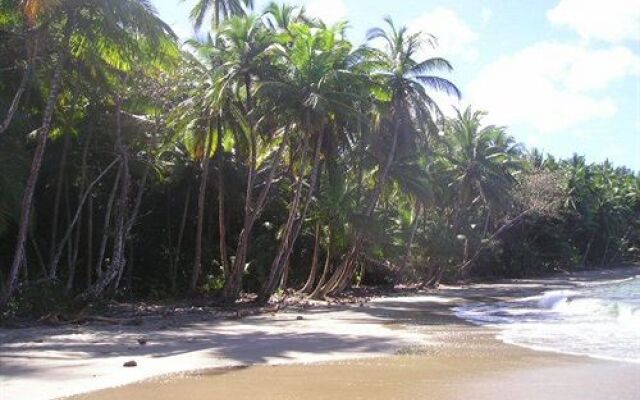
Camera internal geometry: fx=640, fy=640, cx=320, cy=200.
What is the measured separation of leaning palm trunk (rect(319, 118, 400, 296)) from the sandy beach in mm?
A: 9999

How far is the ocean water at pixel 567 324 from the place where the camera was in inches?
484

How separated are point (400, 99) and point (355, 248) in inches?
256

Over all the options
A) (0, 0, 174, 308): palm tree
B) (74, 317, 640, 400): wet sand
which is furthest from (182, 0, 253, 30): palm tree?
(74, 317, 640, 400): wet sand

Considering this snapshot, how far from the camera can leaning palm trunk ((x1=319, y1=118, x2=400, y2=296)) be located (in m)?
25.4

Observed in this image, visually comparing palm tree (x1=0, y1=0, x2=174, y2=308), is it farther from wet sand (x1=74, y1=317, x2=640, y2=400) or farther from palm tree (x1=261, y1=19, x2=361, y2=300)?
wet sand (x1=74, y1=317, x2=640, y2=400)

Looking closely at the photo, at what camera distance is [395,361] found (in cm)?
1038

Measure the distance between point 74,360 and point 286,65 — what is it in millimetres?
13295

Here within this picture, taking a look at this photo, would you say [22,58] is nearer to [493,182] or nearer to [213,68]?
[213,68]

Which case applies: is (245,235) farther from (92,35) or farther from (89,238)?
(92,35)

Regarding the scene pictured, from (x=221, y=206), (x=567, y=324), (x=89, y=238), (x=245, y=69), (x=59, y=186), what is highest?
(x=245, y=69)

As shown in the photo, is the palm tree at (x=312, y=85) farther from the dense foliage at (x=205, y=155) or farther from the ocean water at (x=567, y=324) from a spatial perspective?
the ocean water at (x=567, y=324)

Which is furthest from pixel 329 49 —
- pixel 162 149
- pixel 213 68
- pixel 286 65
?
pixel 162 149

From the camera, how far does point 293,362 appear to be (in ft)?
33.4

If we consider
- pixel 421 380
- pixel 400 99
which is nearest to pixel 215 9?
pixel 400 99
